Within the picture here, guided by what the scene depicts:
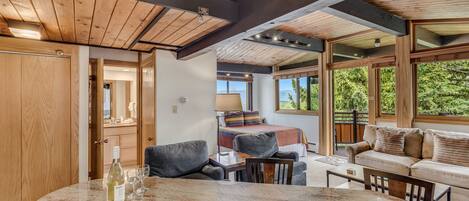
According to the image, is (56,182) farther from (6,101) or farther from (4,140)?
(6,101)

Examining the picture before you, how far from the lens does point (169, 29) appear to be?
2600 millimetres

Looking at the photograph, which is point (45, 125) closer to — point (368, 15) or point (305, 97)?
point (368, 15)

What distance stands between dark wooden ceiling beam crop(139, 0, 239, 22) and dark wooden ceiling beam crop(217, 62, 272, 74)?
483cm

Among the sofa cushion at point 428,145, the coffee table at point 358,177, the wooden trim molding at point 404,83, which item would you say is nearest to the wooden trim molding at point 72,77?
the coffee table at point 358,177

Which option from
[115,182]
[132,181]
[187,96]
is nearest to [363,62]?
[187,96]

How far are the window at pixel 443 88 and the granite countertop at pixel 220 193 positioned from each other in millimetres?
3694

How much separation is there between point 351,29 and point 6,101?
537 centimetres

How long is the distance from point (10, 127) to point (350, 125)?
661 cm

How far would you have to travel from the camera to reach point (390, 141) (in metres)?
3.96

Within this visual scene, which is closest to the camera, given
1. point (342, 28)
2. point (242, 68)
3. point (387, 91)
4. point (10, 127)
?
point (10, 127)

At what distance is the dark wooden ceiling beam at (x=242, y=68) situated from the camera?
7.12m

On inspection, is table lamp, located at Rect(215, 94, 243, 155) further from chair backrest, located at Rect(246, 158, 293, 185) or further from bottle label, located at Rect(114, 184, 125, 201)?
bottle label, located at Rect(114, 184, 125, 201)

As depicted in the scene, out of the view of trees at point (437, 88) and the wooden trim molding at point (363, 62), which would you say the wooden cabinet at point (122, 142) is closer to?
the wooden trim molding at point (363, 62)

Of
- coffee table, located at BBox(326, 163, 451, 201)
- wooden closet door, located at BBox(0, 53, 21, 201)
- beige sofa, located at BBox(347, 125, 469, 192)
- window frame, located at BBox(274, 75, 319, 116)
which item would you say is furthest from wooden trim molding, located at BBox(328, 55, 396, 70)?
wooden closet door, located at BBox(0, 53, 21, 201)
